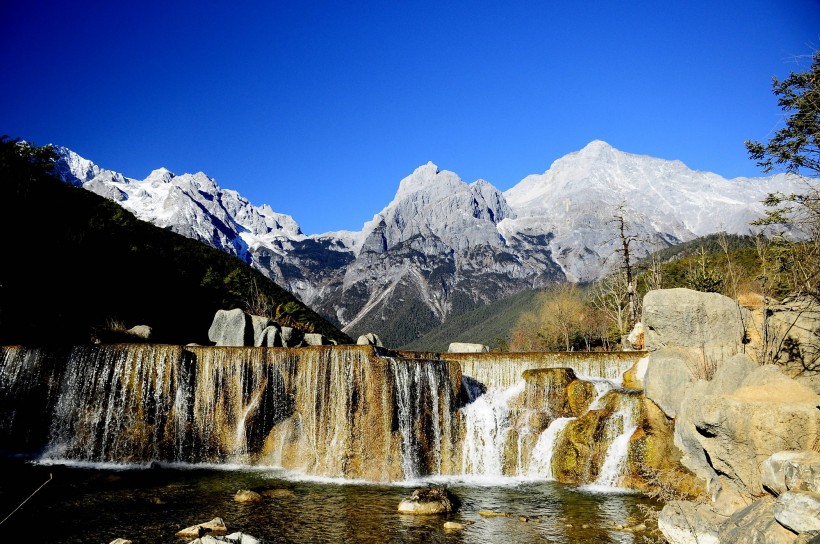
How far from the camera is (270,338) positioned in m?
33.2

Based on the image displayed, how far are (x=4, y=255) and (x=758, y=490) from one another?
36622 mm

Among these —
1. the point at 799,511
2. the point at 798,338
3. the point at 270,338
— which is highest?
the point at 270,338

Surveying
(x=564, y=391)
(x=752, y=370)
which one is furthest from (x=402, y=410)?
(x=752, y=370)

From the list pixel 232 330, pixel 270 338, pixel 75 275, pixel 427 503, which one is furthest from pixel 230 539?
pixel 75 275

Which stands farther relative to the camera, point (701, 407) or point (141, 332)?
point (141, 332)

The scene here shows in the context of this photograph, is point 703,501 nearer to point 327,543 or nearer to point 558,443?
point 558,443

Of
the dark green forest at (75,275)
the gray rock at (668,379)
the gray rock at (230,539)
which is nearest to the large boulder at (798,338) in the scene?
the gray rock at (668,379)

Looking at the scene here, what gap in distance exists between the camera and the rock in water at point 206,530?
46.1ft

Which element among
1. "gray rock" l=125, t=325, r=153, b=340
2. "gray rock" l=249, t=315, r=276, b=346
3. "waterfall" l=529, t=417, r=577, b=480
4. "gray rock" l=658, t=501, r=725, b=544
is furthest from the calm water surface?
"gray rock" l=249, t=315, r=276, b=346

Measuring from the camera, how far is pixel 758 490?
513 inches

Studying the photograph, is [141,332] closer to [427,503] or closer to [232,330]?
[232,330]

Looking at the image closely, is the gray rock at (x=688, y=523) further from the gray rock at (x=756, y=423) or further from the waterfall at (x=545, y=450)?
the waterfall at (x=545, y=450)

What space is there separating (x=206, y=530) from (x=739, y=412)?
13.7 metres

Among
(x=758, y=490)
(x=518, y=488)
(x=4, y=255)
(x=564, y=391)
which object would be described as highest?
(x=4, y=255)
